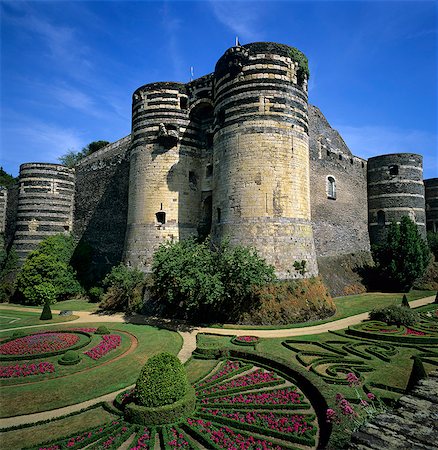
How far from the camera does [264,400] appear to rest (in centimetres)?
1002

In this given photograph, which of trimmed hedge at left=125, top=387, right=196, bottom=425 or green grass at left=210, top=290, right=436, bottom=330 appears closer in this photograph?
trimmed hedge at left=125, top=387, right=196, bottom=425

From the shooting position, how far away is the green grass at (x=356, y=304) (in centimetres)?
1836

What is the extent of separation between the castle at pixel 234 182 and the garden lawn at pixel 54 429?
1300 cm

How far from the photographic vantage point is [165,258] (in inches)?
779

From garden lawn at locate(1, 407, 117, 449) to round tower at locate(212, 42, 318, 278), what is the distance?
12.9m

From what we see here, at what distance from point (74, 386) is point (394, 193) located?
3525cm

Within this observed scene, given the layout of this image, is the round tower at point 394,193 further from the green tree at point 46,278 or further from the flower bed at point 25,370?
the flower bed at point 25,370

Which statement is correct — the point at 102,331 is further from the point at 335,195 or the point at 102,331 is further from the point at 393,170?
the point at 393,170

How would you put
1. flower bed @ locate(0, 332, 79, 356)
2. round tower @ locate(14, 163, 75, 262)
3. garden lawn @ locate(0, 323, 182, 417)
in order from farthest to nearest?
1. round tower @ locate(14, 163, 75, 262)
2. flower bed @ locate(0, 332, 79, 356)
3. garden lawn @ locate(0, 323, 182, 417)

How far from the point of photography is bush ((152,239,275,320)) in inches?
711

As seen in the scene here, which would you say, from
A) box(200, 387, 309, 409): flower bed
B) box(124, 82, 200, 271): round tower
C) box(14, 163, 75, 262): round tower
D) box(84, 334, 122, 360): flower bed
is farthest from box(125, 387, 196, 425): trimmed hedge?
box(14, 163, 75, 262): round tower

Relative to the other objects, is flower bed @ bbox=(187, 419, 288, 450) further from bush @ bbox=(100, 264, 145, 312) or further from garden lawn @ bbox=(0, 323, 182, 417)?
bush @ bbox=(100, 264, 145, 312)

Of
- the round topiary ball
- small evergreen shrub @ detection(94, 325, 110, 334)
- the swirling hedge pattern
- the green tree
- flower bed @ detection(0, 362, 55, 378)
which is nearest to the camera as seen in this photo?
the swirling hedge pattern

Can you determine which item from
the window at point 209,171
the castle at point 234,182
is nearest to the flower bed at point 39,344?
the castle at point 234,182
